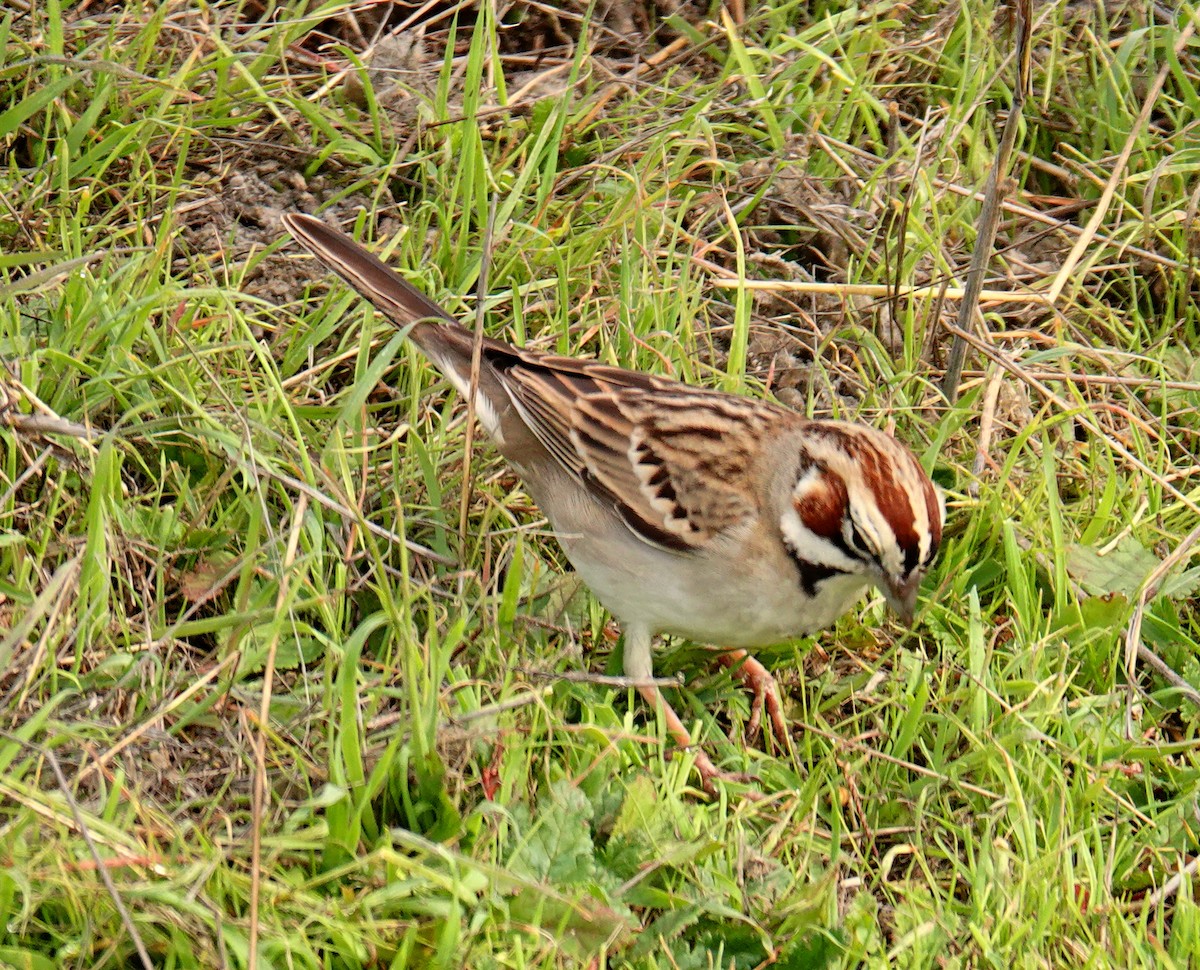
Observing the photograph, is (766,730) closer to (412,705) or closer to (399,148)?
(412,705)

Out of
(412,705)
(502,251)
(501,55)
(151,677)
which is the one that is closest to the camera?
(412,705)

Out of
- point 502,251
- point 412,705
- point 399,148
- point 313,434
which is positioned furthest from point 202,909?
point 399,148

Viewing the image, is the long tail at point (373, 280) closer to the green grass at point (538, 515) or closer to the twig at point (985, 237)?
the green grass at point (538, 515)

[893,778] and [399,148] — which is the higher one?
[399,148]

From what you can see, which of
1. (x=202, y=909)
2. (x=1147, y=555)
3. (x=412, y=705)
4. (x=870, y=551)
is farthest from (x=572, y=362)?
(x=202, y=909)

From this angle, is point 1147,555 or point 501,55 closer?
point 1147,555

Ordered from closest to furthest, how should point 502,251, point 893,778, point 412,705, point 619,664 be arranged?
point 412,705
point 893,778
point 619,664
point 502,251

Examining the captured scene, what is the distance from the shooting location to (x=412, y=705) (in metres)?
4.06

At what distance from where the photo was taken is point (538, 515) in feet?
18.0

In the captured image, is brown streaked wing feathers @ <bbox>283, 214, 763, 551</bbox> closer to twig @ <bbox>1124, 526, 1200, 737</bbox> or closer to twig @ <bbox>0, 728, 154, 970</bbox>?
twig @ <bbox>1124, 526, 1200, 737</bbox>

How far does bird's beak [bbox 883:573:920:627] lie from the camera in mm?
4523

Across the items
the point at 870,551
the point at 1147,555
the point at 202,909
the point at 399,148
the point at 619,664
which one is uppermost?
the point at 399,148

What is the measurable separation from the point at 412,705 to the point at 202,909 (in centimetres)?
73

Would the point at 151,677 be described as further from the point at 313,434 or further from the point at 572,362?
the point at 572,362
